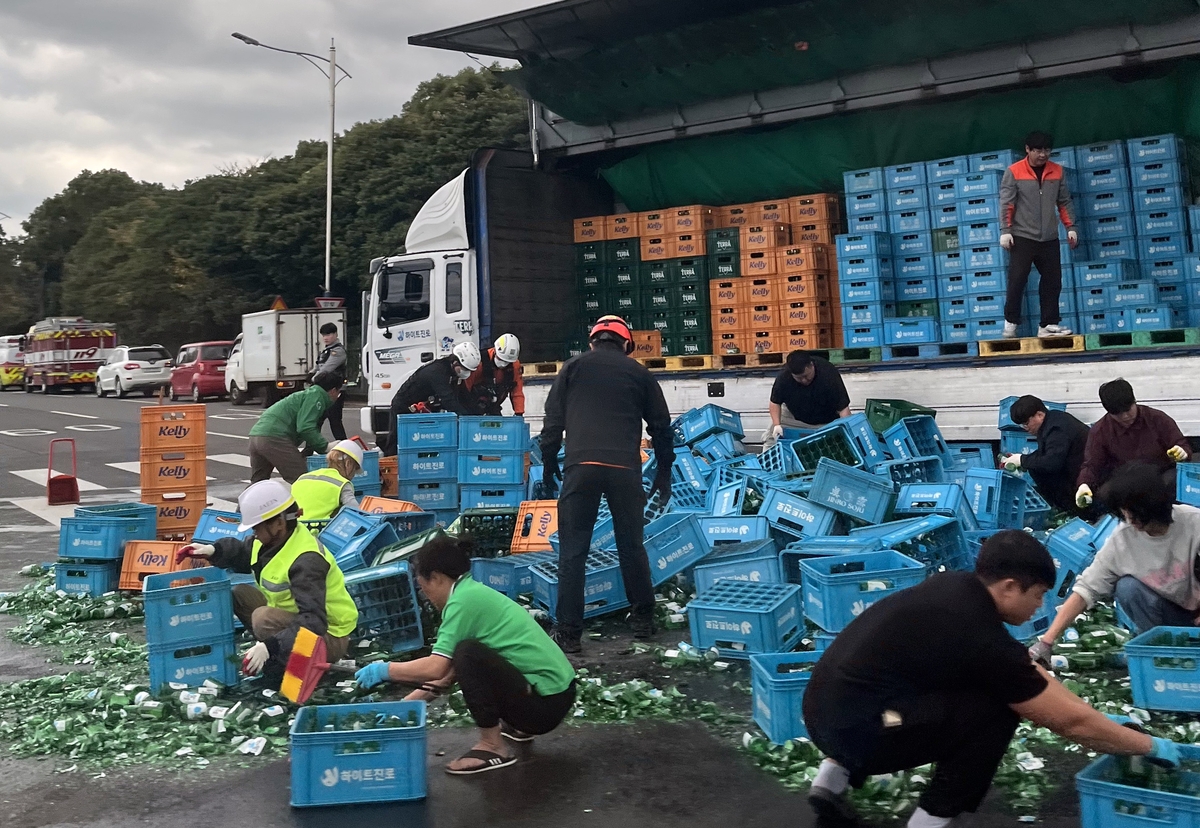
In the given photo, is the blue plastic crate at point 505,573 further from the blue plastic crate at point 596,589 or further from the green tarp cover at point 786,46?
the green tarp cover at point 786,46

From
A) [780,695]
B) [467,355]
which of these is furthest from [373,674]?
[467,355]

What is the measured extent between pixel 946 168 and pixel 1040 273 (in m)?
1.92

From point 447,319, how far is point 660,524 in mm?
7589

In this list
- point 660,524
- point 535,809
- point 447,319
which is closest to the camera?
point 535,809

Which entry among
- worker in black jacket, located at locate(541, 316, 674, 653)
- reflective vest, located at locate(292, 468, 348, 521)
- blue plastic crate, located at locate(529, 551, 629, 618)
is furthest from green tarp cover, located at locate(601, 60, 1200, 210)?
reflective vest, located at locate(292, 468, 348, 521)

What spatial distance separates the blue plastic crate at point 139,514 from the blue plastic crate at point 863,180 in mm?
8146

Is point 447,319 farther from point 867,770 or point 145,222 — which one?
point 145,222

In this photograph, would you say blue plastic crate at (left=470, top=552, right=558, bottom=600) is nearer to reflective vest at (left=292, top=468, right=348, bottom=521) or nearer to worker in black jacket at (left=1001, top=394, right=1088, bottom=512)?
reflective vest at (left=292, top=468, right=348, bottom=521)

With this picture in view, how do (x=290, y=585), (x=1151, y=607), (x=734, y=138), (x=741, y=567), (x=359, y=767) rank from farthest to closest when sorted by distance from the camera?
(x=734, y=138), (x=741, y=567), (x=290, y=585), (x=1151, y=607), (x=359, y=767)

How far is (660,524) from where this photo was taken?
8.27 m

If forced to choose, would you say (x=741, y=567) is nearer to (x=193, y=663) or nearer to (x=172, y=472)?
(x=193, y=663)

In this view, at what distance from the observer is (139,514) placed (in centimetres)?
968

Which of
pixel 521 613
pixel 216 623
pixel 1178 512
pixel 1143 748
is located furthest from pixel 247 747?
pixel 1178 512

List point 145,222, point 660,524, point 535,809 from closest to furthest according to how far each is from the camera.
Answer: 1. point 535,809
2. point 660,524
3. point 145,222
